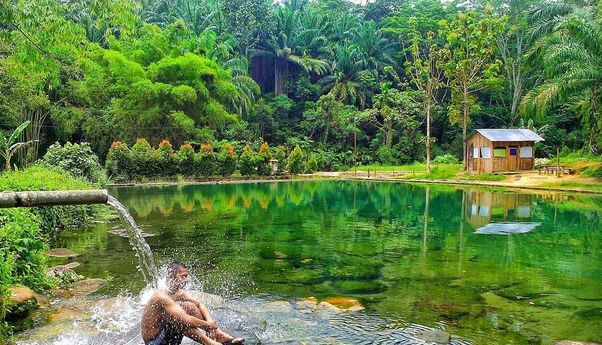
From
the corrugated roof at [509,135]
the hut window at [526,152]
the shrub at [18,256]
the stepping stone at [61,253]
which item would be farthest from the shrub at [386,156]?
the shrub at [18,256]

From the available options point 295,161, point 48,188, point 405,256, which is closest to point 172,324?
point 405,256

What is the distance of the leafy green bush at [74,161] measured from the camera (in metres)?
19.6

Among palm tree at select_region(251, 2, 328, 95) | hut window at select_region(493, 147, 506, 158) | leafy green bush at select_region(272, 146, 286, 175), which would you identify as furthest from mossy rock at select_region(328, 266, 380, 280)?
palm tree at select_region(251, 2, 328, 95)

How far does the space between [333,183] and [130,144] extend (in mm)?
15179

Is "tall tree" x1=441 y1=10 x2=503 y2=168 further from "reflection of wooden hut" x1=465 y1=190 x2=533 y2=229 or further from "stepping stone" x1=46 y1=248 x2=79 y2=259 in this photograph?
"stepping stone" x1=46 y1=248 x2=79 y2=259

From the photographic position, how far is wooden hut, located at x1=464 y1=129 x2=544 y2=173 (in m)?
33.1

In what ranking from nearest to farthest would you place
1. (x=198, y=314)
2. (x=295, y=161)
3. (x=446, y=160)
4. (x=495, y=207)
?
(x=198, y=314)
(x=495, y=207)
(x=295, y=161)
(x=446, y=160)

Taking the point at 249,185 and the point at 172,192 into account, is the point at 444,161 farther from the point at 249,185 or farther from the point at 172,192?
the point at 172,192

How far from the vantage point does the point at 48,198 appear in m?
4.46

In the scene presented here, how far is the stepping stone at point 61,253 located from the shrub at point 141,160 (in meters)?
20.9

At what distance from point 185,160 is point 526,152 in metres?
22.8

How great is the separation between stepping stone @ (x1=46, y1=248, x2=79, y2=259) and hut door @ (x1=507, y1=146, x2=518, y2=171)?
Answer: 1147 inches

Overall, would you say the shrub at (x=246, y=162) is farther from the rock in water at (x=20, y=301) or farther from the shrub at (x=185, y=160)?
the rock in water at (x=20, y=301)

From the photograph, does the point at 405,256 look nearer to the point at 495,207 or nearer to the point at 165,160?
the point at 495,207
